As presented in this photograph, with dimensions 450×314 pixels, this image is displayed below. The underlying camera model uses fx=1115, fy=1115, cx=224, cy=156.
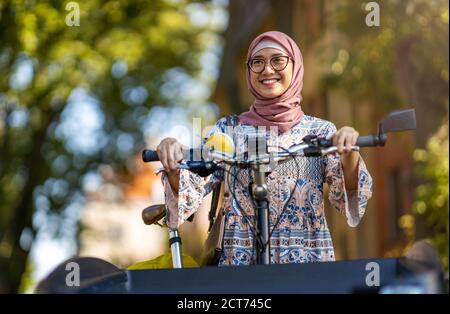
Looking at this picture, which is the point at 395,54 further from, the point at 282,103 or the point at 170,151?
the point at 170,151

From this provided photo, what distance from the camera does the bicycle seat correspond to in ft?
15.9

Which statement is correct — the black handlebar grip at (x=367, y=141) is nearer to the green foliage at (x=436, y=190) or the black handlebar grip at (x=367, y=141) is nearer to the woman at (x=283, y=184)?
the woman at (x=283, y=184)

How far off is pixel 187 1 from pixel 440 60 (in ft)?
21.5

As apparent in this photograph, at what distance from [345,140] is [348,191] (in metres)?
0.31

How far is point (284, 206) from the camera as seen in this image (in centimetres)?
450

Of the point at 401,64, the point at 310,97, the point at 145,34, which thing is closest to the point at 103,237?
the point at 310,97

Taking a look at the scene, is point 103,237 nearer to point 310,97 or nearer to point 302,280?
point 310,97

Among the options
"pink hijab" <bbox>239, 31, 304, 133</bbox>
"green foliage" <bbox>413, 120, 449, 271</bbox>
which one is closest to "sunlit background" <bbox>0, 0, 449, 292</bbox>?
"green foliage" <bbox>413, 120, 449, 271</bbox>

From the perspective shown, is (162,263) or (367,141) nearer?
(367,141)

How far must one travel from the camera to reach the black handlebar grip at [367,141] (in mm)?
4195

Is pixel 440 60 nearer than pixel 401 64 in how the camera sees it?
Yes

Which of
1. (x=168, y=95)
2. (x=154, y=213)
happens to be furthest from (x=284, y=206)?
(x=168, y=95)

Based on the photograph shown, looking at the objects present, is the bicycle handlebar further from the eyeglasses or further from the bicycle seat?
the bicycle seat
